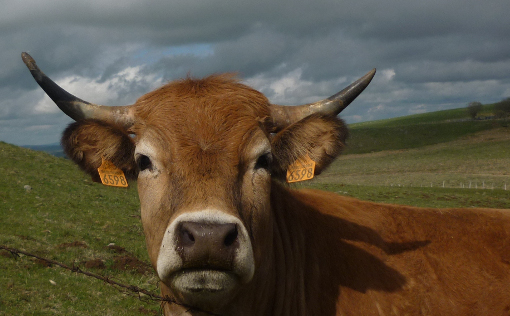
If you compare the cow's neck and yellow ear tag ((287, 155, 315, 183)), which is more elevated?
yellow ear tag ((287, 155, 315, 183))

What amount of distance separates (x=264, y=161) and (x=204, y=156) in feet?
2.17

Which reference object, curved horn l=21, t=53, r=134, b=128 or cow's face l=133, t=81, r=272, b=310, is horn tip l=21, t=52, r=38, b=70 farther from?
cow's face l=133, t=81, r=272, b=310

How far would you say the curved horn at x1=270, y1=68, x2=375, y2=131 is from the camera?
4488 millimetres

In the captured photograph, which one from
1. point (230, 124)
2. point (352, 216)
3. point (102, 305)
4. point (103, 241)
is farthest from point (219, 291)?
point (103, 241)

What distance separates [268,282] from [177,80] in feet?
7.02

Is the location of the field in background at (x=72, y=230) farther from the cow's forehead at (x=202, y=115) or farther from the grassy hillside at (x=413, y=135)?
the grassy hillside at (x=413, y=135)

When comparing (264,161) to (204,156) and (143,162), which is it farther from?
(143,162)

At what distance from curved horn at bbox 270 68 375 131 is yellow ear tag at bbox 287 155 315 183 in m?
0.39

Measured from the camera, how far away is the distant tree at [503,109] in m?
103

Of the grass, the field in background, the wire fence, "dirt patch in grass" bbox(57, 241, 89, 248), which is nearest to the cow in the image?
the field in background

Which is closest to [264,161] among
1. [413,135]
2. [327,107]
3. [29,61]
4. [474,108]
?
[327,107]

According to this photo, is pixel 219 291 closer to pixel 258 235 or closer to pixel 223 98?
pixel 258 235

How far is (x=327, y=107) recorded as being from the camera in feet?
14.8

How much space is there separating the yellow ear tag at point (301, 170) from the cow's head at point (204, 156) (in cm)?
7
